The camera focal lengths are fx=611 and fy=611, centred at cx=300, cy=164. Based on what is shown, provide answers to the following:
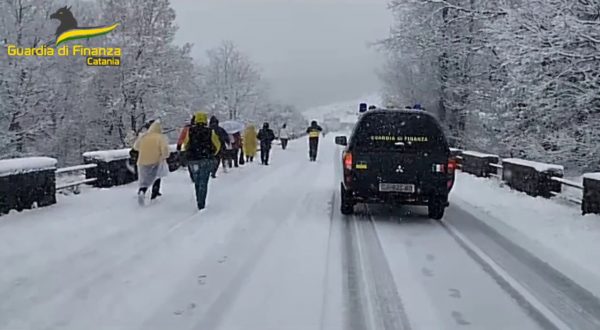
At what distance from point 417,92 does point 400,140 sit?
25019mm

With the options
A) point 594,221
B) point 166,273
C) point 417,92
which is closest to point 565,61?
point 594,221

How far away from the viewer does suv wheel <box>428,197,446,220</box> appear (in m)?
9.93

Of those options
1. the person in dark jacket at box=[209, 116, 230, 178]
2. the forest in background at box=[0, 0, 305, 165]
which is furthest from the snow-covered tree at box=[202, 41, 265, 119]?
the person in dark jacket at box=[209, 116, 230, 178]

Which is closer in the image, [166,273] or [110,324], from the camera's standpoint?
[110,324]

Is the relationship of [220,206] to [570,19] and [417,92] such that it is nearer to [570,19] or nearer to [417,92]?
[570,19]

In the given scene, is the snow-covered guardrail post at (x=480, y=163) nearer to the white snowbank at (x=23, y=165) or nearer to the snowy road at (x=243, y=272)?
the snowy road at (x=243, y=272)

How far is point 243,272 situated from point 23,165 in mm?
5677

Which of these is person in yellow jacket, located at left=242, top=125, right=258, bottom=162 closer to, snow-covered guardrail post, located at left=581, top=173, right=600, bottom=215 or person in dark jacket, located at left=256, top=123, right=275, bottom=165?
person in dark jacket, located at left=256, top=123, right=275, bottom=165

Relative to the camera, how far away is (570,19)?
44.0ft

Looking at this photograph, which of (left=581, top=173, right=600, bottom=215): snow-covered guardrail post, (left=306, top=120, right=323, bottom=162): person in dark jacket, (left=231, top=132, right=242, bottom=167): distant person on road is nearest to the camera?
(left=581, top=173, right=600, bottom=215): snow-covered guardrail post

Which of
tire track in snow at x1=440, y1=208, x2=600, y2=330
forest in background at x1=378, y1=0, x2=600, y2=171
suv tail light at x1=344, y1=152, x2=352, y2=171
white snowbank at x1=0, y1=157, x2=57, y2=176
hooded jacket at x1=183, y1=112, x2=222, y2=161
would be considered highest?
forest in background at x1=378, y1=0, x2=600, y2=171

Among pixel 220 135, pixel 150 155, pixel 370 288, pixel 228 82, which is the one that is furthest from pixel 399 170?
pixel 228 82

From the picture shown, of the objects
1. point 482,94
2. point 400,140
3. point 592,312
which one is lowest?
point 592,312

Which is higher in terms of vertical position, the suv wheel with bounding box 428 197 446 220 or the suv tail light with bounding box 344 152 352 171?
the suv tail light with bounding box 344 152 352 171
